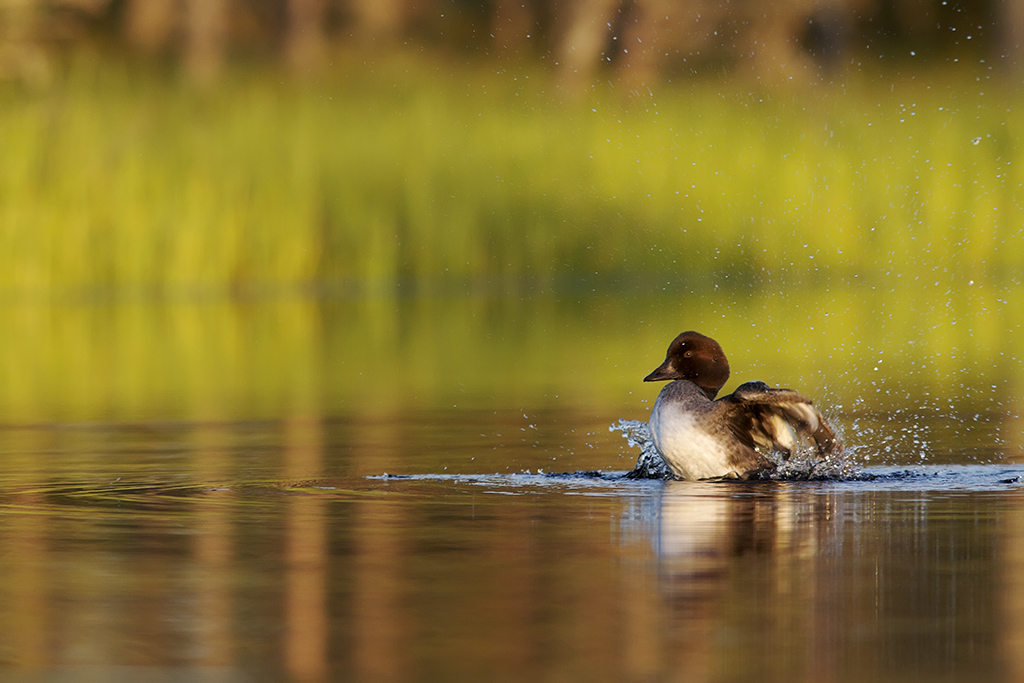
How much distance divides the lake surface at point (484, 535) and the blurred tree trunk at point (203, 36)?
21.9 metres

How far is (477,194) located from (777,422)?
16471 mm

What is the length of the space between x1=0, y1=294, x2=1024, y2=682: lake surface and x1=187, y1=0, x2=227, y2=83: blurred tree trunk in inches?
863

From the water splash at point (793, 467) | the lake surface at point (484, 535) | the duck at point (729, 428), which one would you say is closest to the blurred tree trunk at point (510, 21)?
the lake surface at point (484, 535)

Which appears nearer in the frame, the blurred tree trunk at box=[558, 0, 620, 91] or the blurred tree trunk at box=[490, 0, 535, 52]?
the blurred tree trunk at box=[558, 0, 620, 91]

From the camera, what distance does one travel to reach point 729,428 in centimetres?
896

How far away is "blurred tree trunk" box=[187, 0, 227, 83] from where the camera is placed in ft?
120

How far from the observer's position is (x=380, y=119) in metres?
27.0

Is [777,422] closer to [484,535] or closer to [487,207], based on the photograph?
[484,535]

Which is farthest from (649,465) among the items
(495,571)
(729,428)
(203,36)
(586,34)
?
(203,36)

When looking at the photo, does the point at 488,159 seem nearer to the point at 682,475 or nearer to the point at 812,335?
the point at 812,335

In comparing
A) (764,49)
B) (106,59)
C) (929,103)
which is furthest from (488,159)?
(106,59)

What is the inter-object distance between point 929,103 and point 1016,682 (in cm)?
2534

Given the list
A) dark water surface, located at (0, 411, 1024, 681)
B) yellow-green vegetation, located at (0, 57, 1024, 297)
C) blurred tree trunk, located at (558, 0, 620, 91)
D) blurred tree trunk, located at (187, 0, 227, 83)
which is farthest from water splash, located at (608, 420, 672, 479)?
blurred tree trunk, located at (187, 0, 227, 83)

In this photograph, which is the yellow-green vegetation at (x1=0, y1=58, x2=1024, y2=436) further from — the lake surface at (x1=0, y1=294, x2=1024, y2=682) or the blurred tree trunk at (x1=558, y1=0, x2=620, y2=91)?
the lake surface at (x1=0, y1=294, x2=1024, y2=682)
